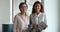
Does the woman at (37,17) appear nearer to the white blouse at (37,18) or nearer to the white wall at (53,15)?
the white blouse at (37,18)

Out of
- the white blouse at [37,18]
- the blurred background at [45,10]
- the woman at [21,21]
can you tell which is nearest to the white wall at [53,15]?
the blurred background at [45,10]

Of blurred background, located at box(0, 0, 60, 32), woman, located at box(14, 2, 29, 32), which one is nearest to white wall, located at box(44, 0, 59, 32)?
blurred background, located at box(0, 0, 60, 32)

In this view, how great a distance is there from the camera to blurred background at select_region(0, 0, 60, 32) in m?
2.96

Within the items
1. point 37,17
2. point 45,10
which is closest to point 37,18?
point 37,17

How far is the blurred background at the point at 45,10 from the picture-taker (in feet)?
9.71

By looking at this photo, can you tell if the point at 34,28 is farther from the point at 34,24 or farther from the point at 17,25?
the point at 17,25

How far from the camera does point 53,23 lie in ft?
10.6

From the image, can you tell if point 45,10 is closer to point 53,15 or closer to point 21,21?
point 53,15

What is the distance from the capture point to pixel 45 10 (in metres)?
3.12

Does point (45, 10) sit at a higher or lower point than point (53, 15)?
higher

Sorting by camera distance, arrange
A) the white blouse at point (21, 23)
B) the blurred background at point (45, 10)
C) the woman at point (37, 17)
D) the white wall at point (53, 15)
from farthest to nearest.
→ the white wall at point (53, 15)
the blurred background at point (45, 10)
the white blouse at point (21, 23)
the woman at point (37, 17)

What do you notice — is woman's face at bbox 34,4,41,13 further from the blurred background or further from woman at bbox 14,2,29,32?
the blurred background

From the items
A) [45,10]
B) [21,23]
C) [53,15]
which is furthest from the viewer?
[53,15]

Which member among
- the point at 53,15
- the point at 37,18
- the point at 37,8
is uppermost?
the point at 37,8
